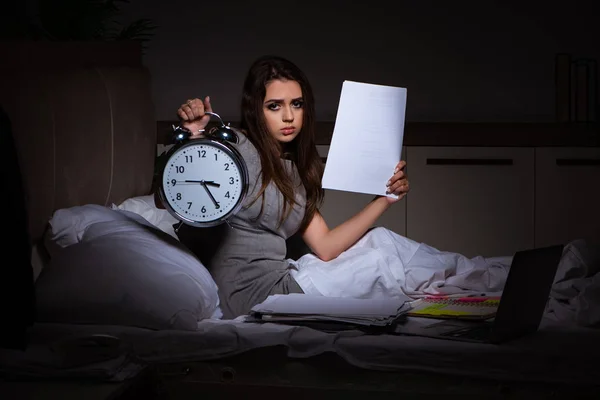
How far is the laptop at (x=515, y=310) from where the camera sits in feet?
5.15

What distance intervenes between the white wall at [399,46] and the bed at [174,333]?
1.66 metres

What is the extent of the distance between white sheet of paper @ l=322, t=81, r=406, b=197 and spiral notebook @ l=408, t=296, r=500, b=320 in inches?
11.5

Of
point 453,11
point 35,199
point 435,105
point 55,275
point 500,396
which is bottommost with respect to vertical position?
point 500,396

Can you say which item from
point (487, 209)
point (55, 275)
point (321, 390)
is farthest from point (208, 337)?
point (487, 209)

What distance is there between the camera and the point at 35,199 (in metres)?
2.04

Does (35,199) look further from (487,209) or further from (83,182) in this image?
(487,209)

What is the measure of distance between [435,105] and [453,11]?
1.38ft

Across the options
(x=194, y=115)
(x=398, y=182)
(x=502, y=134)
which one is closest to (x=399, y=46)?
(x=502, y=134)

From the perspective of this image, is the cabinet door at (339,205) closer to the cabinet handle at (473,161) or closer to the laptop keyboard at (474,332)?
the cabinet handle at (473,161)

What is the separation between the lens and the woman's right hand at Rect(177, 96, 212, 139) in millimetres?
1862

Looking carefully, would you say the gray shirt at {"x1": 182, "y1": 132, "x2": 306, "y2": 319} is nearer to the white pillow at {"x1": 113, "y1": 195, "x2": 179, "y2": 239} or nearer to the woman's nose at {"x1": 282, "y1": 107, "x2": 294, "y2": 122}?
the woman's nose at {"x1": 282, "y1": 107, "x2": 294, "y2": 122}

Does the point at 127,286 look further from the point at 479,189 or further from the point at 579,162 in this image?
the point at 579,162

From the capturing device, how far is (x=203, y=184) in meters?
1.81

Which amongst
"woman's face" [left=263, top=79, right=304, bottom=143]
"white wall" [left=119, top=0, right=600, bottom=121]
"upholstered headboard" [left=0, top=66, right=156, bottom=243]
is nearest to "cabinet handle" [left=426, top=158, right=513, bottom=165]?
"white wall" [left=119, top=0, right=600, bottom=121]
